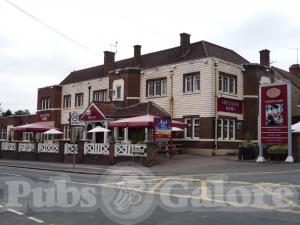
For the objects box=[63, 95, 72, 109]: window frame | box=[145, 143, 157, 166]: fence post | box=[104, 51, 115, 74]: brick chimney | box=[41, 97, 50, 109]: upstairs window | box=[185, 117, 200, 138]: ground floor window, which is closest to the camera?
box=[145, 143, 157, 166]: fence post

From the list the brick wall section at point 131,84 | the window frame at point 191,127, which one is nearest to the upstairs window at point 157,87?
the brick wall section at point 131,84

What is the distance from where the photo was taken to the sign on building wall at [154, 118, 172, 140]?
25.5 metres

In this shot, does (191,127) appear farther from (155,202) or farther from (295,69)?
(295,69)

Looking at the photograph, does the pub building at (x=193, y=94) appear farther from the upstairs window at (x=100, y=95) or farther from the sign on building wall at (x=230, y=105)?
the upstairs window at (x=100, y=95)

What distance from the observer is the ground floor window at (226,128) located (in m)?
32.8

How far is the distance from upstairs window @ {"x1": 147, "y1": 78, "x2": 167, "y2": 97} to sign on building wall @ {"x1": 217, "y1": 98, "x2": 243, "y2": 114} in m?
5.15

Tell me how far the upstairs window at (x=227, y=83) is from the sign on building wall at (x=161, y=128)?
28.1 feet

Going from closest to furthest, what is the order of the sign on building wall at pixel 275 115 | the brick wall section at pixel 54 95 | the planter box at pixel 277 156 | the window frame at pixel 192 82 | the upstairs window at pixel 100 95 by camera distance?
1. the sign on building wall at pixel 275 115
2. the planter box at pixel 277 156
3. the window frame at pixel 192 82
4. the upstairs window at pixel 100 95
5. the brick wall section at pixel 54 95

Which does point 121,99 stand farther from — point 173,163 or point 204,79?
point 173,163

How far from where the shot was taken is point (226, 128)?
110 feet

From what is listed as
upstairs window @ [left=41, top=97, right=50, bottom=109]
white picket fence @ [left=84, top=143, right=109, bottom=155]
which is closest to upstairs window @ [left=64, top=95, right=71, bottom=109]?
upstairs window @ [left=41, top=97, right=50, bottom=109]

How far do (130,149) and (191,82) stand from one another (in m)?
9.96

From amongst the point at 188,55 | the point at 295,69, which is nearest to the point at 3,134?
the point at 188,55

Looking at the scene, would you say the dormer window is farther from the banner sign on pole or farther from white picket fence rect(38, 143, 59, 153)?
the banner sign on pole
